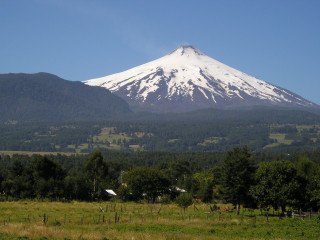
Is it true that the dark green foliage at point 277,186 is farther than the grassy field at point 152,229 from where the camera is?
Yes

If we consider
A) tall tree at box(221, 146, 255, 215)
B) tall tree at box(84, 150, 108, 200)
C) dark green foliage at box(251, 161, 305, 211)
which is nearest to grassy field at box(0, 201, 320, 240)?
dark green foliage at box(251, 161, 305, 211)

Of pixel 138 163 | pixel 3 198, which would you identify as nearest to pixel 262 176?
pixel 3 198

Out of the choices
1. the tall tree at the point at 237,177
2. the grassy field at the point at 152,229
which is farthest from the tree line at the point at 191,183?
the grassy field at the point at 152,229

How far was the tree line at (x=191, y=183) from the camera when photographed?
159ft

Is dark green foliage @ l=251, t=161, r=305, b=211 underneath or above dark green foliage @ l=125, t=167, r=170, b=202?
above

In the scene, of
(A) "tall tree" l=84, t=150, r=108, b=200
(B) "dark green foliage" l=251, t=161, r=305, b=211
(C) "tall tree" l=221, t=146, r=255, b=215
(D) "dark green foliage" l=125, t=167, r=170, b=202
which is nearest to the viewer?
(B) "dark green foliage" l=251, t=161, r=305, b=211

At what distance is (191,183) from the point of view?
282 feet

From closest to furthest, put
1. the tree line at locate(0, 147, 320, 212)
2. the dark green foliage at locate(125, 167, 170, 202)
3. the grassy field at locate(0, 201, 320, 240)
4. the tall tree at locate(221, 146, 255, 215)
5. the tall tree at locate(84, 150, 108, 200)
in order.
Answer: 1. the grassy field at locate(0, 201, 320, 240)
2. the tree line at locate(0, 147, 320, 212)
3. the tall tree at locate(221, 146, 255, 215)
4. the dark green foliage at locate(125, 167, 170, 202)
5. the tall tree at locate(84, 150, 108, 200)

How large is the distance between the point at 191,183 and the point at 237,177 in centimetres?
3654

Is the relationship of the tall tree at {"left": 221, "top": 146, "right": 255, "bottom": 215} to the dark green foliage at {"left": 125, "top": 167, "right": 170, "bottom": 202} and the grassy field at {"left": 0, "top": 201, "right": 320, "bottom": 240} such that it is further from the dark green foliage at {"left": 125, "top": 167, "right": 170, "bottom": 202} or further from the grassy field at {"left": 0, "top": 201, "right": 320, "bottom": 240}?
the dark green foliage at {"left": 125, "top": 167, "right": 170, "bottom": 202}

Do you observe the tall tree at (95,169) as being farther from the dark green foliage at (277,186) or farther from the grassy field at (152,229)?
the grassy field at (152,229)

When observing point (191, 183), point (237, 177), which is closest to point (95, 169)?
point (191, 183)

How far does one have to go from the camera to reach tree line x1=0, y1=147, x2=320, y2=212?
48.4 metres

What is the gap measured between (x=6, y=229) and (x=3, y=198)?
34.8 metres
